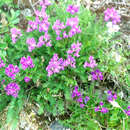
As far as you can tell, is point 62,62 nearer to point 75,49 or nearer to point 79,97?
point 75,49

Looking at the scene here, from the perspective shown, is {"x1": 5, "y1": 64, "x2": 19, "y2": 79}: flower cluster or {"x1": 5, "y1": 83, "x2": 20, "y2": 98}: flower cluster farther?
{"x1": 5, "y1": 83, "x2": 20, "y2": 98}: flower cluster

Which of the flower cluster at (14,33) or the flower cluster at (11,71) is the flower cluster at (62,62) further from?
the flower cluster at (14,33)

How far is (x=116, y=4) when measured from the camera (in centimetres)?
374

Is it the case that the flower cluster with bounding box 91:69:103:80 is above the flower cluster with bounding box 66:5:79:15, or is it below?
below

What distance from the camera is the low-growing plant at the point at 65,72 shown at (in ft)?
8.07

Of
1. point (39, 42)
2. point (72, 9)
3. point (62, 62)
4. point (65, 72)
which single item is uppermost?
point (72, 9)

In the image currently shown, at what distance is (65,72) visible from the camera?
2.61m

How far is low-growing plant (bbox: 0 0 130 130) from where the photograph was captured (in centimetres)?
246

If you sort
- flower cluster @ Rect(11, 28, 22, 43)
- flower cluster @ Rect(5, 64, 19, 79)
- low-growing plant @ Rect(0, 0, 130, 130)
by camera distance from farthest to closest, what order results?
flower cluster @ Rect(11, 28, 22, 43) → low-growing plant @ Rect(0, 0, 130, 130) → flower cluster @ Rect(5, 64, 19, 79)

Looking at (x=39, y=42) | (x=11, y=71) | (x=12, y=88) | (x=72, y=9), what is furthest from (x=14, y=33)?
(x=72, y=9)

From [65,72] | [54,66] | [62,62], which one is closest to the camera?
[54,66]

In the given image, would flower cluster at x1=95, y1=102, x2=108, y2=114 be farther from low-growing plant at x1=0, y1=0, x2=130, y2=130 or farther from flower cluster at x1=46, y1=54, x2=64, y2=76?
flower cluster at x1=46, y1=54, x2=64, y2=76

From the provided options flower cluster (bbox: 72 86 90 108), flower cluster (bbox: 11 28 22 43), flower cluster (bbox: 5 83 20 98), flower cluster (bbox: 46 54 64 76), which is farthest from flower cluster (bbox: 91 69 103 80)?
flower cluster (bbox: 11 28 22 43)

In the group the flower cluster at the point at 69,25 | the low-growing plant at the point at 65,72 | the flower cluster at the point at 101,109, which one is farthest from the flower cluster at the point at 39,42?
the flower cluster at the point at 101,109
